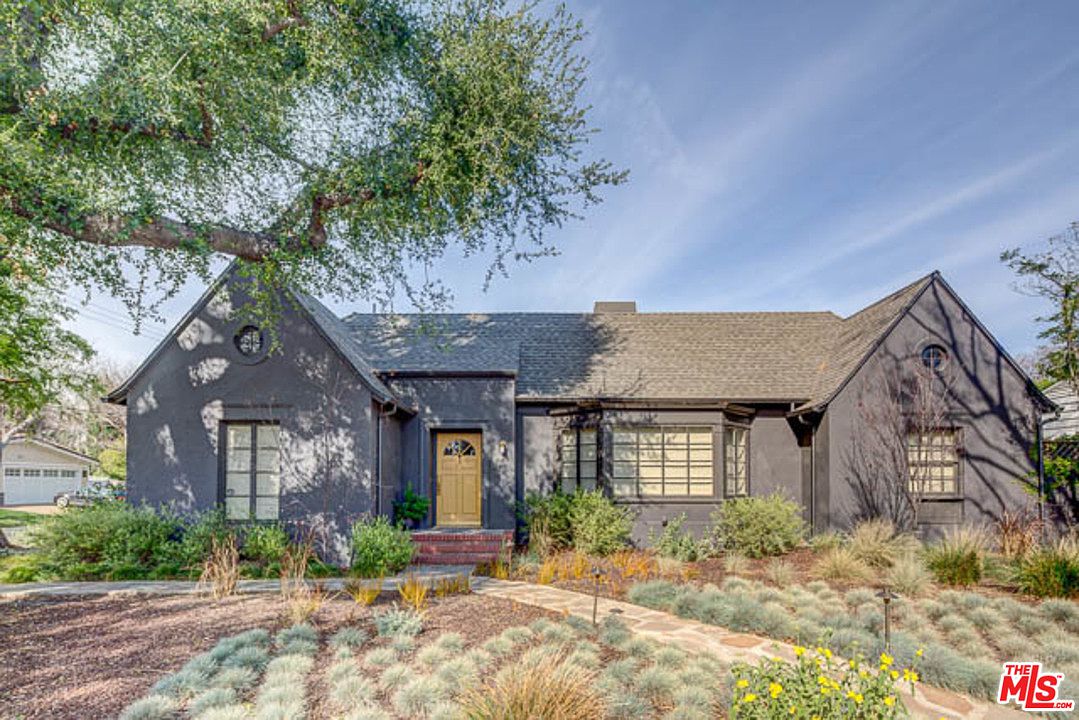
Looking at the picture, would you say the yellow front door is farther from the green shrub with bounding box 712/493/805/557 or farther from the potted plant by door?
the green shrub with bounding box 712/493/805/557

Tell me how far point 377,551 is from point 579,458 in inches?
198

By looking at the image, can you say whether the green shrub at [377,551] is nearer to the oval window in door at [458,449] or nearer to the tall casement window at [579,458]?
the oval window in door at [458,449]

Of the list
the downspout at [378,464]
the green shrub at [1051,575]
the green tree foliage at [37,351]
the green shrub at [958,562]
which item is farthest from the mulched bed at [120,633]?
the green shrub at [1051,575]

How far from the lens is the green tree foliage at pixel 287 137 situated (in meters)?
6.79

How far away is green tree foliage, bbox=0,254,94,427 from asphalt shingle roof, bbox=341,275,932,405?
20.4 ft

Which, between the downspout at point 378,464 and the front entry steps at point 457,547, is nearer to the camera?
the downspout at point 378,464

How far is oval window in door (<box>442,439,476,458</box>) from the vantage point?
509 inches

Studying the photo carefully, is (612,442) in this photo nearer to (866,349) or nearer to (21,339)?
(866,349)

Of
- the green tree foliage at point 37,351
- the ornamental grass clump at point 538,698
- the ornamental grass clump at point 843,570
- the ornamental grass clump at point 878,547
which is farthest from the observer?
the green tree foliage at point 37,351

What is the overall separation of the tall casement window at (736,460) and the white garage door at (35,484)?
40.1 m

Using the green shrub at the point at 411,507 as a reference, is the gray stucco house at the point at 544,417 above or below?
above

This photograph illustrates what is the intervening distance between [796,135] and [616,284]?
6.86 meters

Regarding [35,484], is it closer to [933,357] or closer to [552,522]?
[552,522]

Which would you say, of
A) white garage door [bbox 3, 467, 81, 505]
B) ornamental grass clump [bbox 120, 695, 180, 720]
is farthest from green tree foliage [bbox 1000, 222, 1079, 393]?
white garage door [bbox 3, 467, 81, 505]
